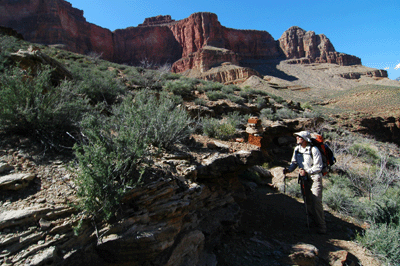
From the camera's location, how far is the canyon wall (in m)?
46.7

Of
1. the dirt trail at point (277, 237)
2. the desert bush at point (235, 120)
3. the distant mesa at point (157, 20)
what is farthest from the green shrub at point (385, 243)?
the distant mesa at point (157, 20)

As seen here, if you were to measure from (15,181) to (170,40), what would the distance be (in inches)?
3013

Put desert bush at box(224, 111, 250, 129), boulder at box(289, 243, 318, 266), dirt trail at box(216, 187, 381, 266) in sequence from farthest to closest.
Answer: desert bush at box(224, 111, 250, 129)
dirt trail at box(216, 187, 381, 266)
boulder at box(289, 243, 318, 266)

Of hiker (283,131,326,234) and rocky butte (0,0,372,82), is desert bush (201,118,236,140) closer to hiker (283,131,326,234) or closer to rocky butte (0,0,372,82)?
hiker (283,131,326,234)

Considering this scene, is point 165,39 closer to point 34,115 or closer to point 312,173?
point 34,115

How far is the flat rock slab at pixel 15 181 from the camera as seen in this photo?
2.31 meters

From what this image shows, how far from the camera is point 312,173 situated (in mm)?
4234

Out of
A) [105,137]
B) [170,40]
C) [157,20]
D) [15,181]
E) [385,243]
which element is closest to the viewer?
[15,181]

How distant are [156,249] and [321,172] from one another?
3.58 m

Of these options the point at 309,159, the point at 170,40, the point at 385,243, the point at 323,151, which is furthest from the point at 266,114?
the point at 170,40

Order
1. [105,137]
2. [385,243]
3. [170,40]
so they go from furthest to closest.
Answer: [170,40], [385,243], [105,137]

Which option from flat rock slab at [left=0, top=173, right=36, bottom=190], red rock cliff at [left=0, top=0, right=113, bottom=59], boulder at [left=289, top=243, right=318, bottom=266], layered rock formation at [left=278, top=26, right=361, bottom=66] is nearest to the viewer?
flat rock slab at [left=0, top=173, right=36, bottom=190]

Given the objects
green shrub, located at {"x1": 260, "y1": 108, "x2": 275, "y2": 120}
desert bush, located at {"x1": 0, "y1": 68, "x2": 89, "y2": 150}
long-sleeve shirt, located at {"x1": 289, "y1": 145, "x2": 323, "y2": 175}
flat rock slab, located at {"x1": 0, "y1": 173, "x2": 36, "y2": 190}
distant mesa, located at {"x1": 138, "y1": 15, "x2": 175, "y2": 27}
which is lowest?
long-sleeve shirt, located at {"x1": 289, "y1": 145, "x2": 323, "y2": 175}

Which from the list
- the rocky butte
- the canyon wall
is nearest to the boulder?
the rocky butte
